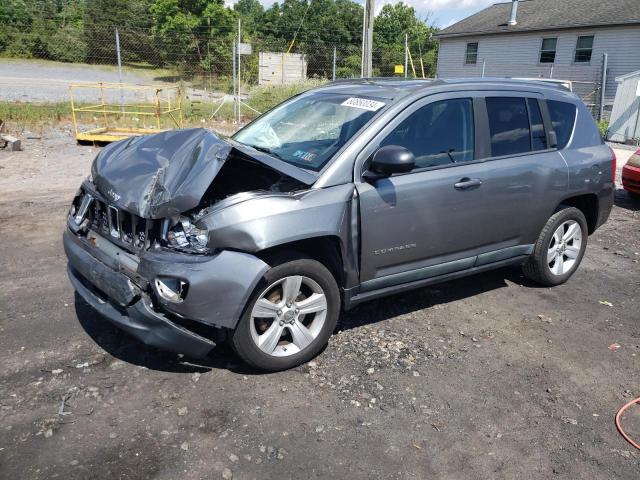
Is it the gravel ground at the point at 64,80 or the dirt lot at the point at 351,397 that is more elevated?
the gravel ground at the point at 64,80

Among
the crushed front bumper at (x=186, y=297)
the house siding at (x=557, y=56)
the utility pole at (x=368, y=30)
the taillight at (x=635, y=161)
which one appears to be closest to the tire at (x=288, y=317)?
the crushed front bumper at (x=186, y=297)

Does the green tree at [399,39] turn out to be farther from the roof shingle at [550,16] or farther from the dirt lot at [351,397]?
the dirt lot at [351,397]

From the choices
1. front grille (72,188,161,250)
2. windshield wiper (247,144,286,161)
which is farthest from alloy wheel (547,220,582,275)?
front grille (72,188,161,250)

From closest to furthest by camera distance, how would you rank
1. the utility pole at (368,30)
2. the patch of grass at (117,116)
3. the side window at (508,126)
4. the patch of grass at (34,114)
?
the side window at (508,126) < the patch of grass at (34,114) < the utility pole at (368,30) < the patch of grass at (117,116)

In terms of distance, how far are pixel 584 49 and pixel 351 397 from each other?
93.5 feet

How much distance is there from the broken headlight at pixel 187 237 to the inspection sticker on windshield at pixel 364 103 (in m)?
1.58

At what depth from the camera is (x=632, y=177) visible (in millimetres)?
8664

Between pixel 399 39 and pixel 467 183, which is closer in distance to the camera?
pixel 467 183

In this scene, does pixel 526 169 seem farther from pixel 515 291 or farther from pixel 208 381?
pixel 208 381

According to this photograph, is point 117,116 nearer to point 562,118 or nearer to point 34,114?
point 34,114

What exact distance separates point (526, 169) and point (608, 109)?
2216cm

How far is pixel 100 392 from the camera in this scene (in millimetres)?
3195

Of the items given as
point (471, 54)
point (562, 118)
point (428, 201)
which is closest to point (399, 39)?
point (471, 54)

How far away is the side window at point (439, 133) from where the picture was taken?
3865 mm
